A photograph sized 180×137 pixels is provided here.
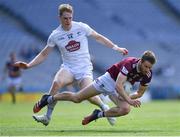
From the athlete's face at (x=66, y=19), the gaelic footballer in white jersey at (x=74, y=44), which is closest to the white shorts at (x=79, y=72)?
the gaelic footballer in white jersey at (x=74, y=44)

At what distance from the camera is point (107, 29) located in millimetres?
39906

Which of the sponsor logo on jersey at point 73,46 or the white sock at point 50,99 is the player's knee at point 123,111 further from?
the sponsor logo on jersey at point 73,46

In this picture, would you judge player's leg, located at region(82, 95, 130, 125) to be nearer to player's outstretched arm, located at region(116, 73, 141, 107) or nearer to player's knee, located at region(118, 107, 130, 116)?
player's knee, located at region(118, 107, 130, 116)

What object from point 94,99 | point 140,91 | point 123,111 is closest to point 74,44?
point 94,99

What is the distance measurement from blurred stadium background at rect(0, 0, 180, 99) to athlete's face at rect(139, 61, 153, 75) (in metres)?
24.5

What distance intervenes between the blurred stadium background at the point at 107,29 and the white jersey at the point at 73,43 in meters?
22.6

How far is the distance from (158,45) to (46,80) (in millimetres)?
6450

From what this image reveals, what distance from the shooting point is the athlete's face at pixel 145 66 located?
1273 centimetres

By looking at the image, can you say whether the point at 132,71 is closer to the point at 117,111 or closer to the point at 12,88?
the point at 117,111

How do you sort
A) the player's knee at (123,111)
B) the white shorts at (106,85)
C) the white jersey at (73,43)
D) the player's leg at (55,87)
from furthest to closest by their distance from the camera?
the white jersey at (73,43) < the player's leg at (55,87) < the white shorts at (106,85) < the player's knee at (123,111)

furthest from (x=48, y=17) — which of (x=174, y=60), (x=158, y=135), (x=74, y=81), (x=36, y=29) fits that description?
(x=158, y=135)

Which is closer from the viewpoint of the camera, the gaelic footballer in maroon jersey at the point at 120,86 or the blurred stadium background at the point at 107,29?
the gaelic footballer in maroon jersey at the point at 120,86

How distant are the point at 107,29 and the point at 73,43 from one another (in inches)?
995

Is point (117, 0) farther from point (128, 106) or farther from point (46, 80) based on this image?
point (128, 106)
